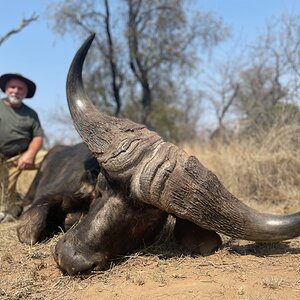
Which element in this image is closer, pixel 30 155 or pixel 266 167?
pixel 30 155

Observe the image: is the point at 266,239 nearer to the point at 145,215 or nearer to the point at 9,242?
the point at 145,215

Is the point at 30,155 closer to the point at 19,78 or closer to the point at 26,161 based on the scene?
the point at 26,161

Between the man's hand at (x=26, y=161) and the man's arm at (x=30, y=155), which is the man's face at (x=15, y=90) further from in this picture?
the man's hand at (x=26, y=161)

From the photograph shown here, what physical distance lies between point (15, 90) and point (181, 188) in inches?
178

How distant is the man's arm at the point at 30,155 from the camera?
6562 millimetres

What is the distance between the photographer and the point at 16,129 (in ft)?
22.1

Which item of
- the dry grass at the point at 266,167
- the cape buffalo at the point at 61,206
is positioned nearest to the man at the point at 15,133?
the cape buffalo at the point at 61,206

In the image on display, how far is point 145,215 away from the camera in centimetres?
A: 319

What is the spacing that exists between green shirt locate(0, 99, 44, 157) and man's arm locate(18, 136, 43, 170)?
0.34 ft

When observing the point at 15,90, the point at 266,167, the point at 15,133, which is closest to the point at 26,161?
the point at 15,133

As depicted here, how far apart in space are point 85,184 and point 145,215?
108cm

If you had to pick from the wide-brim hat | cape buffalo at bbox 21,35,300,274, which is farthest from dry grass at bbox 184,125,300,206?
cape buffalo at bbox 21,35,300,274

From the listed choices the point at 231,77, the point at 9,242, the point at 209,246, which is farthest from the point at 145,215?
the point at 231,77

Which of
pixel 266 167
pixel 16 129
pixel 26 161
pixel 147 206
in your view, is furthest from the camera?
pixel 266 167
